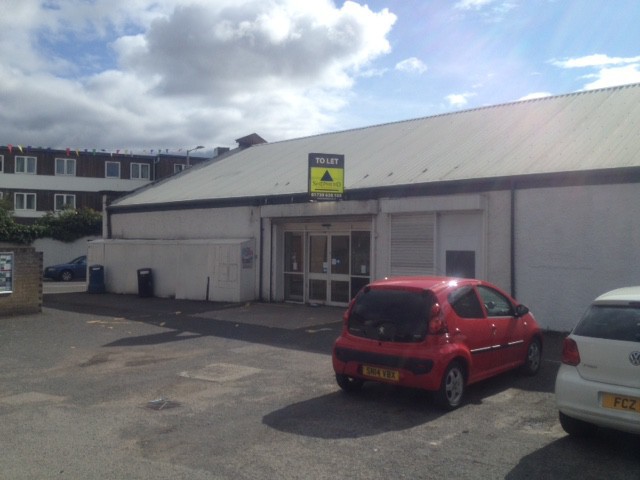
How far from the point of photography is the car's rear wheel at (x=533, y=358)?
9.25 metres

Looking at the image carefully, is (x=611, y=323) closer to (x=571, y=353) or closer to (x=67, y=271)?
(x=571, y=353)

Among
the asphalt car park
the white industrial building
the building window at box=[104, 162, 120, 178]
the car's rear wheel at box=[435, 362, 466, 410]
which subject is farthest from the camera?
the building window at box=[104, 162, 120, 178]

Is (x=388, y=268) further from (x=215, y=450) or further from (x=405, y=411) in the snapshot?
(x=215, y=450)

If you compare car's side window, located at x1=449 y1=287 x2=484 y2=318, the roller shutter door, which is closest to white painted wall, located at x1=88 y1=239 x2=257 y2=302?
the roller shutter door

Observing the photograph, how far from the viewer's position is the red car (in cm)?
745

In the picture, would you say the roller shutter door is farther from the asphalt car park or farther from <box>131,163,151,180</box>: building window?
<box>131,163,151,180</box>: building window

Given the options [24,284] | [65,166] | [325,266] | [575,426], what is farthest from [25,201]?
[575,426]

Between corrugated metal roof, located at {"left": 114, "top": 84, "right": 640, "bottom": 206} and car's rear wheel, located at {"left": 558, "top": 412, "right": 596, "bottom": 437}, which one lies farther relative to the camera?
corrugated metal roof, located at {"left": 114, "top": 84, "right": 640, "bottom": 206}

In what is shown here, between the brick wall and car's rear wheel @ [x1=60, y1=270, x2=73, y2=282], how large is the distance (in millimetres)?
17712

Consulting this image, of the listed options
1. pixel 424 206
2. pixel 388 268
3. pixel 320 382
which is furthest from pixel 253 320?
pixel 320 382

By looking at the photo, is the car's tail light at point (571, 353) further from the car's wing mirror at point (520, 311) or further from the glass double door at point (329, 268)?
the glass double door at point (329, 268)

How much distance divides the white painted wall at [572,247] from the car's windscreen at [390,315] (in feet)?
21.9

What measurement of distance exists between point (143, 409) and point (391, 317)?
3225 mm

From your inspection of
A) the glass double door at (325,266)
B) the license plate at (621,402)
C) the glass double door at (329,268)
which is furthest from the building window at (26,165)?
the license plate at (621,402)
